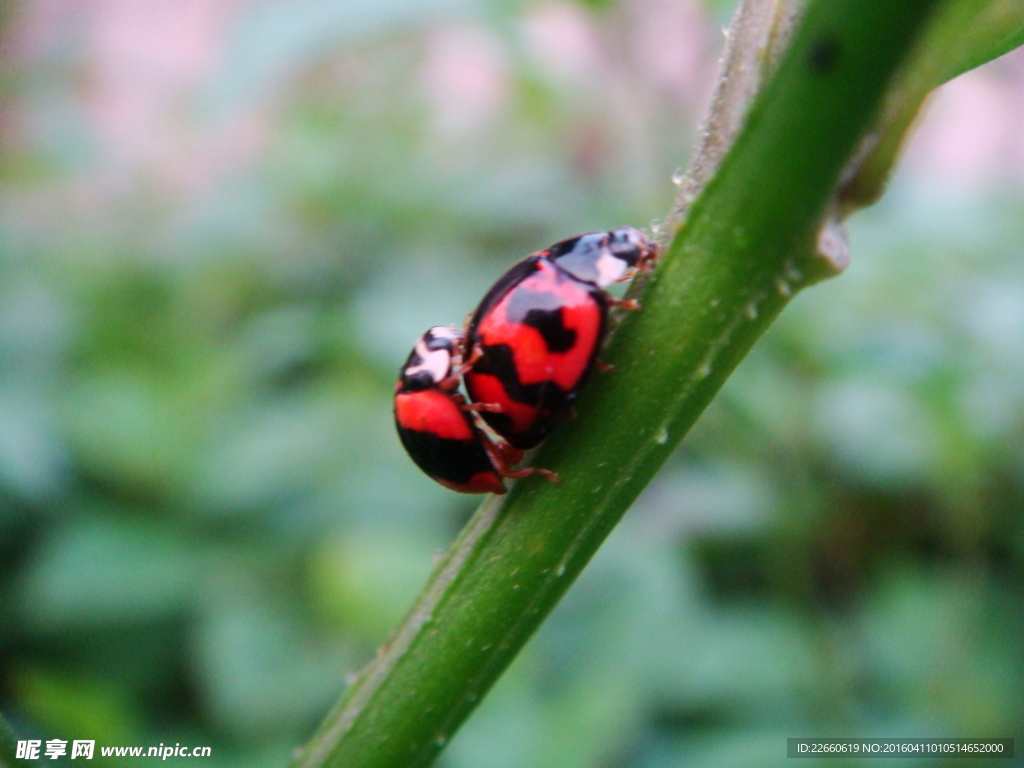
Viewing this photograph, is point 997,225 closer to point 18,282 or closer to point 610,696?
point 610,696

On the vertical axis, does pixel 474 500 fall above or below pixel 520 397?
above

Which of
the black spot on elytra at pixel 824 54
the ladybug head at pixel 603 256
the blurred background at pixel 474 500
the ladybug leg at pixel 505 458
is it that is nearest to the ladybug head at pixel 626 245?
the ladybug head at pixel 603 256

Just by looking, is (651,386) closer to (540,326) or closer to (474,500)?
(540,326)

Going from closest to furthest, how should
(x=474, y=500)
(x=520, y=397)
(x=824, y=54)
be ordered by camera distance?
→ (x=824, y=54), (x=520, y=397), (x=474, y=500)

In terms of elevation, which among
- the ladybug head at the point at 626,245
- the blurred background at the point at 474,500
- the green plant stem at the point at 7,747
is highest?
the blurred background at the point at 474,500

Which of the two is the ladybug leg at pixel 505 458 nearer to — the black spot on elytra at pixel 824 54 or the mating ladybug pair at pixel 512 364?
the mating ladybug pair at pixel 512 364

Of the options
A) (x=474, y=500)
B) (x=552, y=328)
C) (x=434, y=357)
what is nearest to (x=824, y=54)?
(x=552, y=328)

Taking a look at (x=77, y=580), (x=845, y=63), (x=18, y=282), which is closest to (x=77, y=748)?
(x=77, y=580)
